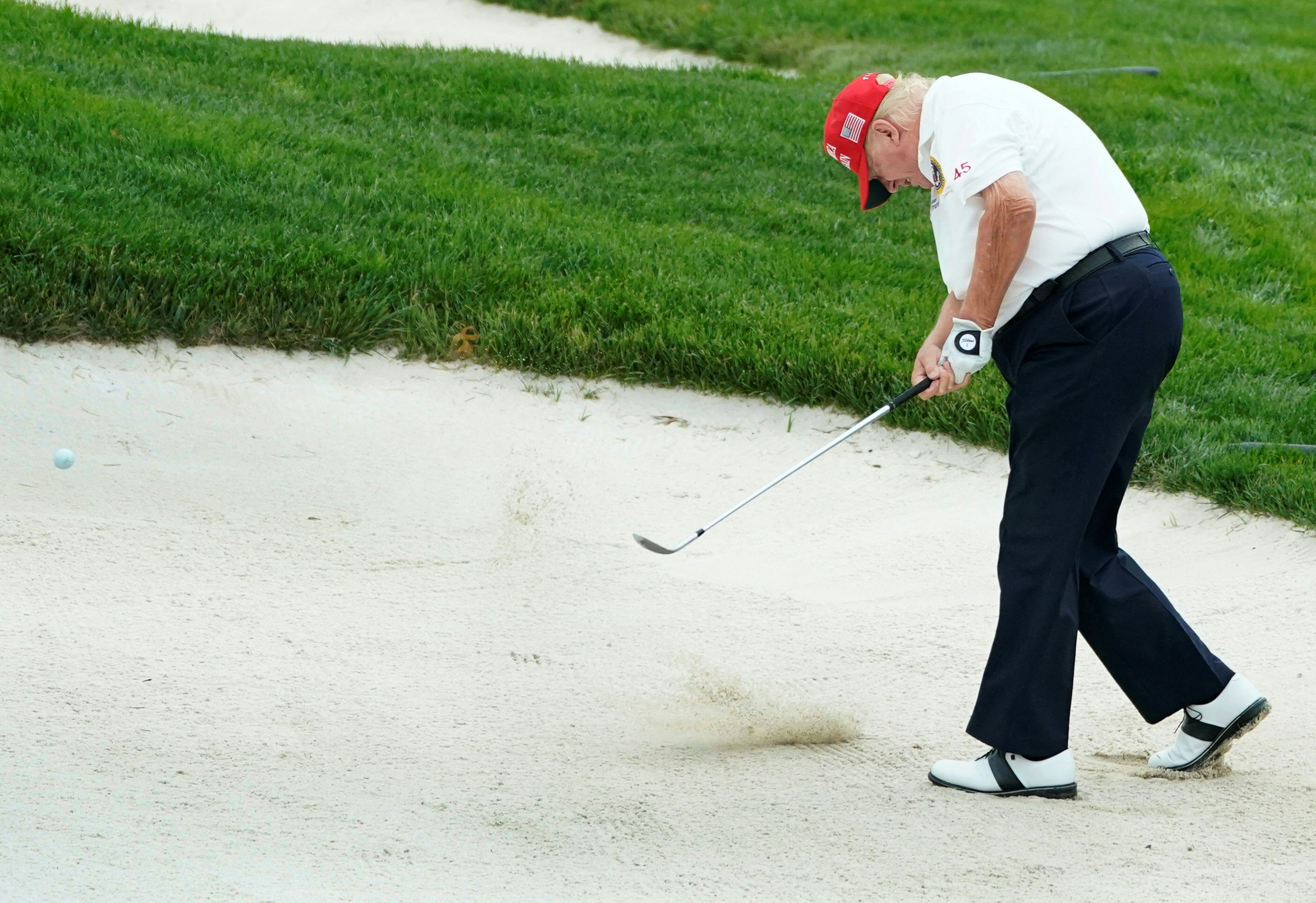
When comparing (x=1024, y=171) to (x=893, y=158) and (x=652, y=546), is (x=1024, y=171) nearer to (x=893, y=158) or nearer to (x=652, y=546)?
(x=893, y=158)

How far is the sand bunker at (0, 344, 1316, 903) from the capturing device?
3217mm

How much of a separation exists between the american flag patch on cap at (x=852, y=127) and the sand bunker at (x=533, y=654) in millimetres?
1708

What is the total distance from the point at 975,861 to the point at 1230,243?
6046 mm

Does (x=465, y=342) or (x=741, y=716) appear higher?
(x=465, y=342)

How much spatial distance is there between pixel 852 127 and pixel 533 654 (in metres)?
2.12

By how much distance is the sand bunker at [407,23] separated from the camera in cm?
1358

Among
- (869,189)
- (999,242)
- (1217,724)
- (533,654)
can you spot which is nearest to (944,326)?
(869,189)

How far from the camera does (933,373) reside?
365 cm

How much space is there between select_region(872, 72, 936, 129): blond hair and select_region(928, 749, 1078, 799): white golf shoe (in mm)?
1633

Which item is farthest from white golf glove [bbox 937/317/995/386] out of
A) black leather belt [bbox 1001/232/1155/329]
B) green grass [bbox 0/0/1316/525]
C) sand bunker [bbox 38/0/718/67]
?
sand bunker [bbox 38/0/718/67]

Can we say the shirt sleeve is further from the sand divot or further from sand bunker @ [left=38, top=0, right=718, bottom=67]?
sand bunker @ [left=38, top=0, right=718, bottom=67]

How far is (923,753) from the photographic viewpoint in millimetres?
4059

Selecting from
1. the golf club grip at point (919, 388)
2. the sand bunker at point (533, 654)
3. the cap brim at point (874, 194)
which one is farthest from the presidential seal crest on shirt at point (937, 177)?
the sand bunker at point (533, 654)

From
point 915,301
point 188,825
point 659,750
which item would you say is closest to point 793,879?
point 659,750
